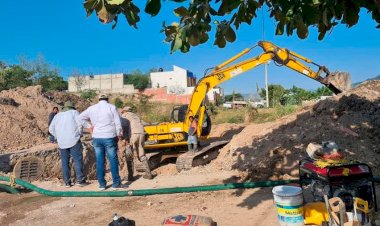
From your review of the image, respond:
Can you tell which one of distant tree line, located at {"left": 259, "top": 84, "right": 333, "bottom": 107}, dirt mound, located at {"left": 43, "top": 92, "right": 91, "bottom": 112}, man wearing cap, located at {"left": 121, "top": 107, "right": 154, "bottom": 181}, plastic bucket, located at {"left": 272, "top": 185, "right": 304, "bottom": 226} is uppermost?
distant tree line, located at {"left": 259, "top": 84, "right": 333, "bottom": 107}

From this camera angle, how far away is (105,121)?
7062mm

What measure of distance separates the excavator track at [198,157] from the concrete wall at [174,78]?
52.1 meters

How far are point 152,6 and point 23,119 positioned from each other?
15976 mm

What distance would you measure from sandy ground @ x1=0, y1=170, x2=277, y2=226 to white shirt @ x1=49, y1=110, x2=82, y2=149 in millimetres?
1072

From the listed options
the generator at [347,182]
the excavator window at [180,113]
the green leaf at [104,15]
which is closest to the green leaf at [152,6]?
the green leaf at [104,15]

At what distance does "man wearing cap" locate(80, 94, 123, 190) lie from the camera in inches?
278

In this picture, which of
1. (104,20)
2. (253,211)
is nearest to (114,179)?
(253,211)

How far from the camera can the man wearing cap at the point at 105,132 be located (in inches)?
278

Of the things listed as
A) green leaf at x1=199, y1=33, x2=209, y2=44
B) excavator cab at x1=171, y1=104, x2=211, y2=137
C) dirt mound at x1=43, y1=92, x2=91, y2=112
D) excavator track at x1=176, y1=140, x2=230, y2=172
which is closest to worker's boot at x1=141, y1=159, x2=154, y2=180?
excavator track at x1=176, y1=140, x2=230, y2=172

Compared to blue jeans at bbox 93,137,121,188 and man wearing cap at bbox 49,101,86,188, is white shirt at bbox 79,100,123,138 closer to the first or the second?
blue jeans at bbox 93,137,121,188

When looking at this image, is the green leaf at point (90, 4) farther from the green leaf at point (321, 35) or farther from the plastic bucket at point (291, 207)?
the green leaf at point (321, 35)

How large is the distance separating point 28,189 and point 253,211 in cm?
453

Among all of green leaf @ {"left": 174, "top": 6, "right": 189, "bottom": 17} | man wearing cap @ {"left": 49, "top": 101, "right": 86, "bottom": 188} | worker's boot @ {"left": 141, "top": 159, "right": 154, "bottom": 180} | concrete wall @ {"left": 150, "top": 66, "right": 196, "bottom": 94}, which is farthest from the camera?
concrete wall @ {"left": 150, "top": 66, "right": 196, "bottom": 94}

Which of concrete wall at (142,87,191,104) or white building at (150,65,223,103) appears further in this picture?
white building at (150,65,223,103)
